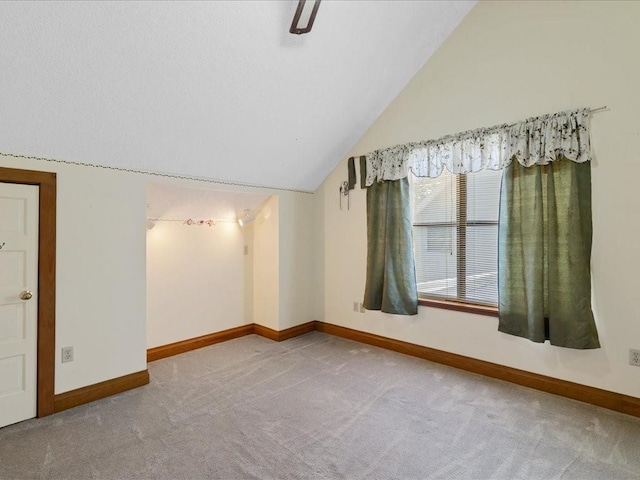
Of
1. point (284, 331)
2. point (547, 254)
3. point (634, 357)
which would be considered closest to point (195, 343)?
point (284, 331)

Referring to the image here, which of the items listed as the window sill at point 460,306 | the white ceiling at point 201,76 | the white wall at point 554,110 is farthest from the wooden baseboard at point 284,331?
the white ceiling at point 201,76

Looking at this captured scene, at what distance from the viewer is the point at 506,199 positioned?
9.71ft

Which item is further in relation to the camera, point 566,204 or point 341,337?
point 341,337

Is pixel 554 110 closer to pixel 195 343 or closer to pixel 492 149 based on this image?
pixel 492 149

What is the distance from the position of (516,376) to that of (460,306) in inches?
28.8

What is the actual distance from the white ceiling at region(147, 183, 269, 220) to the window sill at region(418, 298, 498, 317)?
2242 mm

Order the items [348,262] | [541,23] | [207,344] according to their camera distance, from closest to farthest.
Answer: [541,23] → [207,344] → [348,262]

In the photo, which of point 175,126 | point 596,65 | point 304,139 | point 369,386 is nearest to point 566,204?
point 596,65

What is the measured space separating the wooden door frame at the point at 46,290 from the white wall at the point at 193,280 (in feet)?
3.45

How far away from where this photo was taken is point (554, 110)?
9.12ft

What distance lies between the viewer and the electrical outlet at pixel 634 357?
2453 millimetres

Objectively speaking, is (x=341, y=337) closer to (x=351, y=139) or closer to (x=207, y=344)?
(x=207, y=344)

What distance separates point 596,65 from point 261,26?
2528 mm

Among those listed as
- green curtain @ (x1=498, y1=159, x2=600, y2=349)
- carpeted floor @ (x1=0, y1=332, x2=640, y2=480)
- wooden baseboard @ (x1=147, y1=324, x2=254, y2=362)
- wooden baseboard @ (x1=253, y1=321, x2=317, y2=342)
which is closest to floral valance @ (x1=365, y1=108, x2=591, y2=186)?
green curtain @ (x1=498, y1=159, x2=600, y2=349)
